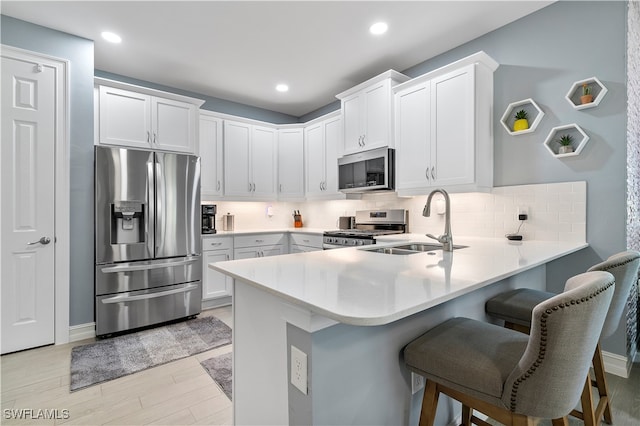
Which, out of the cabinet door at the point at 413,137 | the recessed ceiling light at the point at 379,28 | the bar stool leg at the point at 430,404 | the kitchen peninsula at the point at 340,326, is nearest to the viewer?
the kitchen peninsula at the point at 340,326

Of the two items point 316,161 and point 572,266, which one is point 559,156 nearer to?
point 572,266

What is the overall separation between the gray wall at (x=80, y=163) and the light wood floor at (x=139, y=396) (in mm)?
634

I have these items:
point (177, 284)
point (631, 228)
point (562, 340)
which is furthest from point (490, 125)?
point (177, 284)

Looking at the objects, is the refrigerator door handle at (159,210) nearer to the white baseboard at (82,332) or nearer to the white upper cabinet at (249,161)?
the white baseboard at (82,332)

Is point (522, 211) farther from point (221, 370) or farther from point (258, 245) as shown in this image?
point (258, 245)

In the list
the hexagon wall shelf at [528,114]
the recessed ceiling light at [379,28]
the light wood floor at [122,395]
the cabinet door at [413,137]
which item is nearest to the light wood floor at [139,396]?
the light wood floor at [122,395]

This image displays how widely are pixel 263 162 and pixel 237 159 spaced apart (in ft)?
1.33

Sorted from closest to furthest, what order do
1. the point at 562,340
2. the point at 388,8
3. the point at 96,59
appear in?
the point at 562,340
the point at 388,8
the point at 96,59

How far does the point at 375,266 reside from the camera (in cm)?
147

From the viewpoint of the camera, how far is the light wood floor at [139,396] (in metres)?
1.81

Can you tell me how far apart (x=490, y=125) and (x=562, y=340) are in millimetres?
2546

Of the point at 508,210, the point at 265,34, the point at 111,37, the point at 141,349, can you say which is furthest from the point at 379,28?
the point at 141,349

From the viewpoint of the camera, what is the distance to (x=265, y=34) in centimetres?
296

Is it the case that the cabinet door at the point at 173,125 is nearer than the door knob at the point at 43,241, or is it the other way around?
the door knob at the point at 43,241
